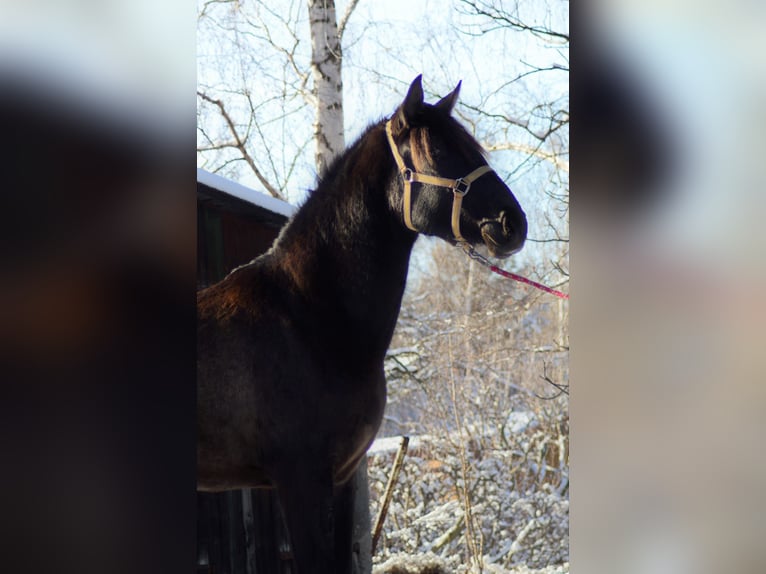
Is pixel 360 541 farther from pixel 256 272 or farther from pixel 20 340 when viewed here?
pixel 20 340

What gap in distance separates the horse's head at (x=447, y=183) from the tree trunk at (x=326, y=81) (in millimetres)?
361

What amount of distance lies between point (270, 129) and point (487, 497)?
4.89 feet

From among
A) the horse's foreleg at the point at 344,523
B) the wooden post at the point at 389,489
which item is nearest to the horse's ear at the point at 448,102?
the wooden post at the point at 389,489

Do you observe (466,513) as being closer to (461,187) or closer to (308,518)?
(308,518)

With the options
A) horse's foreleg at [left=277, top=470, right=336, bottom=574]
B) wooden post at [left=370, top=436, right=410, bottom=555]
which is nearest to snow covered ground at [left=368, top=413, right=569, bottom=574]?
wooden post at [left=370, top=436, right=410, bottom=555]

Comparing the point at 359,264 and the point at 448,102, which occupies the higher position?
the point at 448,102

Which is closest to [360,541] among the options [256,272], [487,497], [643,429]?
[487,497]

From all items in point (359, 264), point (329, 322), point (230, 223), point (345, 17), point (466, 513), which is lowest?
point (466, 513)

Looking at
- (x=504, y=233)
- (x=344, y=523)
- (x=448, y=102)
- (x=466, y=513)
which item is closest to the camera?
(x=504, y=233)

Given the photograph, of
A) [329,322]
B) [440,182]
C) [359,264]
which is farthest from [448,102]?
[329,322]

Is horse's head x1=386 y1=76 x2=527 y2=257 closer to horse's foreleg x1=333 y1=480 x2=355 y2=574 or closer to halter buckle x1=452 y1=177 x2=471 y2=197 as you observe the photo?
halter buckle x1=452 y1=177 x2=471 y2=197

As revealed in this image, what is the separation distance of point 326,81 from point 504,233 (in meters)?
0.90

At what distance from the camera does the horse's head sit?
6.46 feet

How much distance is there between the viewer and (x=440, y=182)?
202 cm
